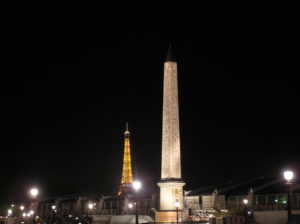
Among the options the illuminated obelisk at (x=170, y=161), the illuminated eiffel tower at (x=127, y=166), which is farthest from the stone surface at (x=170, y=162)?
the illuminated eiffel tower at (x=127, y=166)

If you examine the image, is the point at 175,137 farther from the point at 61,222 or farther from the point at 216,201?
the point at 61,222

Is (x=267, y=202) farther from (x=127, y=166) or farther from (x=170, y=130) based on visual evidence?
(x=127, y=166)

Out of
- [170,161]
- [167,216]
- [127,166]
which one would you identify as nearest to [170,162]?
[170,161]

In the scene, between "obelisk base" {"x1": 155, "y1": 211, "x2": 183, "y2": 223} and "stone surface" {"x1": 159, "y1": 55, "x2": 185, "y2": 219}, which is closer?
"obelisk base" {"x1": 155, "y1": 211, "x2": 183, "y2": 223}

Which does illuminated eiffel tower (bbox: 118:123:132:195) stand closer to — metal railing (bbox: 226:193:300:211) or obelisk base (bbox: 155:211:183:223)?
metal railing (bbox: 226:193:300:211)

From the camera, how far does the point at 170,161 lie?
5253cm

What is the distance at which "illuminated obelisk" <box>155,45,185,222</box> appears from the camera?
52531 millimetres

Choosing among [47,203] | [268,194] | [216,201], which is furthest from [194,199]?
[47,203]

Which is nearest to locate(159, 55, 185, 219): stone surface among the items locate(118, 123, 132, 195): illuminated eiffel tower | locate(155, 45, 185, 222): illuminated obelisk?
locate(155, 45, 185, 222): illuminated obelisk

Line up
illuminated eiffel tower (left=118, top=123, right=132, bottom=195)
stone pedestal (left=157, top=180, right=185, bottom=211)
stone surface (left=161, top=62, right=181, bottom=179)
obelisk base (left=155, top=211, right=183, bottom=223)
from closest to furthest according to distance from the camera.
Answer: obelisk base (left=155, top=211, right=183, bottom=223) < stone pedestal (left=157, top=180, right=185, bottom=211) < stone surface (left=161, top=62, right=181, bottom=179) < illuminated eiffel tower (left=118, top=123, right=132, bottom=195)

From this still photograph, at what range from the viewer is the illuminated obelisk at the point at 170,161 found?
52.5 meters

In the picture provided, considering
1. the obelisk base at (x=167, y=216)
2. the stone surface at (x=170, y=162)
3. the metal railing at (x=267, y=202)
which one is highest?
the stone surface at (x=170, y=162)

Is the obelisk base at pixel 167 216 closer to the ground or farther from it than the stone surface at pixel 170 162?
closer to the ground

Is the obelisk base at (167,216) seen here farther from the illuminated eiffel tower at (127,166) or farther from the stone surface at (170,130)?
the illuminated eiffel tower at (127,166)
